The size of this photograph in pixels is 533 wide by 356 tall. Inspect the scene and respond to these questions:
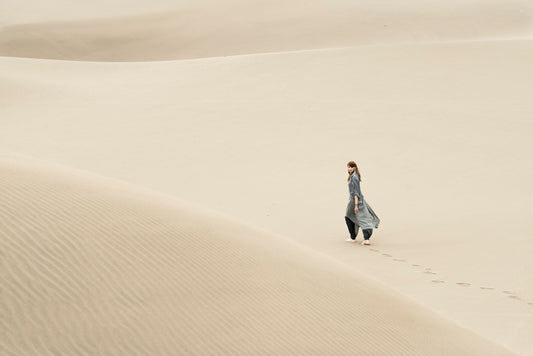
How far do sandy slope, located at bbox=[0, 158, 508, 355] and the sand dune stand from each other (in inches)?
1431

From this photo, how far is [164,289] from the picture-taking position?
5129 mm

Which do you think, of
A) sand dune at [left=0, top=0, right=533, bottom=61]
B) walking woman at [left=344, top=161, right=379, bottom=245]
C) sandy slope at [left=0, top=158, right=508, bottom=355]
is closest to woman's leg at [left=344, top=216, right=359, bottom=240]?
walking woman at [left=344, top=161, right=379, bottom=245]

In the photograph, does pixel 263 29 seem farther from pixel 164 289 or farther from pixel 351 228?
pixel 164 289

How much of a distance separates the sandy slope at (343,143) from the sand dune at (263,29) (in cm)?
1657

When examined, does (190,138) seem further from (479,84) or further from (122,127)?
(479,84)

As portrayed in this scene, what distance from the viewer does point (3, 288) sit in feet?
14.6

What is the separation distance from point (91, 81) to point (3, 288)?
22.3 metres

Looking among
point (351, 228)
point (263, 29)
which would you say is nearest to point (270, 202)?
point (351, 228)

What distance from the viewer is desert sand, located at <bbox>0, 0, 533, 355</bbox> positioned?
4926 mm

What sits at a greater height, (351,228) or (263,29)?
(263,29)

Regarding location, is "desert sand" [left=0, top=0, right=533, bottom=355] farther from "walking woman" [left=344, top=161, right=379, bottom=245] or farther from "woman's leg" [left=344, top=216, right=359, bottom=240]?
"walking woman" [left=344, top=161, right=379, bottom=245]

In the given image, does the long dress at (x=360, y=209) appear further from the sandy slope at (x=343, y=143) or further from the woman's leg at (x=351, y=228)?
the sandy slope at (x=343, y=143)

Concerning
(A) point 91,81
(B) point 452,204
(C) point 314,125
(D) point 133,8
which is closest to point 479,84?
(C) point 314,125

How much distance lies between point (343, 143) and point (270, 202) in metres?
4.66
